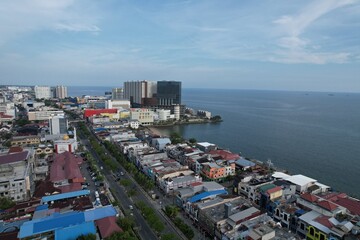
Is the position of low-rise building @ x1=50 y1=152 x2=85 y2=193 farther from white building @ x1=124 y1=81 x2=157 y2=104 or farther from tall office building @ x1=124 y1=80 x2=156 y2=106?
white building @ x1=124 y1=81 x2=157 y2=104

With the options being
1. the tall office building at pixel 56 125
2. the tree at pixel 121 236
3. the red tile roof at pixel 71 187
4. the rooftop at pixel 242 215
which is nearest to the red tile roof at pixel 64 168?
the red tile roof at pixel 71 187

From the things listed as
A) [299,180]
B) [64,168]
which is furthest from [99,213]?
[299,180]

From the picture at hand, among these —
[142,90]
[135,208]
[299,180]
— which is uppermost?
[142,90]

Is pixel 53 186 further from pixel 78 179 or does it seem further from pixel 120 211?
pixel 120 211

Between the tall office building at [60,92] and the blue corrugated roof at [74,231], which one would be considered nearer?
the blue corrugated roof at [74,231]

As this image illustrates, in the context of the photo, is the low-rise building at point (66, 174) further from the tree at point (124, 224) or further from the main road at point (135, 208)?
the tree at point (124, 224)

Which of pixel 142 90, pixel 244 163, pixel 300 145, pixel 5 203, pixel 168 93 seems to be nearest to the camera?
pixel 5 203

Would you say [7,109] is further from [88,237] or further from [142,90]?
[88,237]
